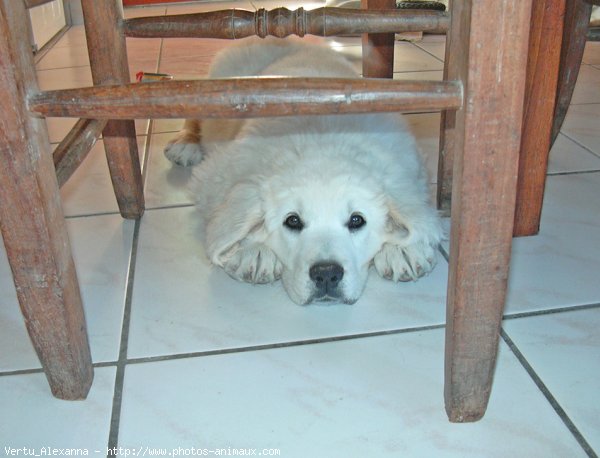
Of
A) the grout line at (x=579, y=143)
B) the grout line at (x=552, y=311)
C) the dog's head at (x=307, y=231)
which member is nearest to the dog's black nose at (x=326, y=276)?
the dog's head at (x=307, y=231)

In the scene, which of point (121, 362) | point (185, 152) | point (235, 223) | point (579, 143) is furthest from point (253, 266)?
point (579, 143)

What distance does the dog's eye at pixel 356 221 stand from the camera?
1259 mm

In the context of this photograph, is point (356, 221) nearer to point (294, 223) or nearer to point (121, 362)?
point (294, 223)

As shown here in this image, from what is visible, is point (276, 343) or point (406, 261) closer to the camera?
point (276, 343)

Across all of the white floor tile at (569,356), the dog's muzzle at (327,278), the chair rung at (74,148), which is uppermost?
the chair rung at (74,148)

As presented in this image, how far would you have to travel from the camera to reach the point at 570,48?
141cm

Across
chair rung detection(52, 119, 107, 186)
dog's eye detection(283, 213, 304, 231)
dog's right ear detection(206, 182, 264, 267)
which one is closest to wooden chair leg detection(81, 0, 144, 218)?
chair rung detection(52, 119, 107, 186)

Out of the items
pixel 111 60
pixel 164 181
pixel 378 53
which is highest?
pixel 111 60

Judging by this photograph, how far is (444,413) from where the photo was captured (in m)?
0.91

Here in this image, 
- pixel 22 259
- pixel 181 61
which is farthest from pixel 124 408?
pixel 181 61

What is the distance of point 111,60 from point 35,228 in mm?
551

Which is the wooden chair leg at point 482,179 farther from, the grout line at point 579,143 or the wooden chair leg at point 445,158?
the grout line at point 579,143

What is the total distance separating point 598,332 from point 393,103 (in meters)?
0.58

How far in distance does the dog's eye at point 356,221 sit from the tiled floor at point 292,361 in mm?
116
